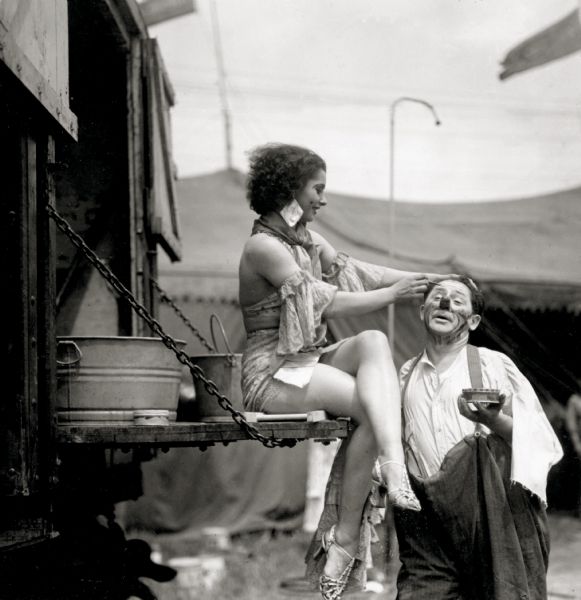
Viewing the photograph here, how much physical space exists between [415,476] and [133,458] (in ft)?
8.21

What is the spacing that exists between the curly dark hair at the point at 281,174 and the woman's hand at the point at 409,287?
0.66 meters

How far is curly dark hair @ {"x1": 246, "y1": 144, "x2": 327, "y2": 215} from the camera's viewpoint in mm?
4781

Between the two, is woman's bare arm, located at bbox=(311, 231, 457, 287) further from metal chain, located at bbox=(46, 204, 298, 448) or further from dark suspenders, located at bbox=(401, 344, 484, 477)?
metal chain, located at bbox=(46, 204, 298, 448)

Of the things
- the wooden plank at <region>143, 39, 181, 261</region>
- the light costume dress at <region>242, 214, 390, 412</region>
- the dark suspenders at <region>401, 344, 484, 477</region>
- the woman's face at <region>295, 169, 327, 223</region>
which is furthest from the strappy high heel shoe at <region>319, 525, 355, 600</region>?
the wooden plank at <region>143, 39, 181, 261</region>

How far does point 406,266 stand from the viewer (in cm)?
1213

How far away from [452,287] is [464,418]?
60 centimetres

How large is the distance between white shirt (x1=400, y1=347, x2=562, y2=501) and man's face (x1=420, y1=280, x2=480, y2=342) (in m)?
0.11

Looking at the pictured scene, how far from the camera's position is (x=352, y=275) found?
5.08 meters

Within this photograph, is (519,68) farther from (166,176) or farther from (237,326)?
(166,176)

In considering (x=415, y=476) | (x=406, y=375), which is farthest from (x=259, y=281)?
(x=415, y=476)

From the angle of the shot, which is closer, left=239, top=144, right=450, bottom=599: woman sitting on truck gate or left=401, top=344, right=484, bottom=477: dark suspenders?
left=239, top=144, right=450, bottom=599: woman sitting on truck gate

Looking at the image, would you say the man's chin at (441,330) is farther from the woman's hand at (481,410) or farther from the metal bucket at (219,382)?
the metal bucket at (219,382)

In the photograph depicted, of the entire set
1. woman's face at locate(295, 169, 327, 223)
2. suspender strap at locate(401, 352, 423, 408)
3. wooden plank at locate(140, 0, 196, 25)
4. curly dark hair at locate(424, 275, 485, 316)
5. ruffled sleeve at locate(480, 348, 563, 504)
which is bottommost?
ruffled sleeve at locate(480, 348, 563, 504)

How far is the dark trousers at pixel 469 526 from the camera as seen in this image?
4.39 meters
